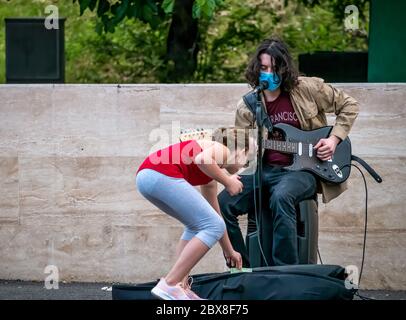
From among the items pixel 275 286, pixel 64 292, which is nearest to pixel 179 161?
pixel 275 286

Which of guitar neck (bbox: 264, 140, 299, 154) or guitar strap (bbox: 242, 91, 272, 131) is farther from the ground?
guitar strap (bbox: 242, 91, 272, 131)

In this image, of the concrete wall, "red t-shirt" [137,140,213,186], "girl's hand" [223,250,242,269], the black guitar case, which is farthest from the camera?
the concrete wall

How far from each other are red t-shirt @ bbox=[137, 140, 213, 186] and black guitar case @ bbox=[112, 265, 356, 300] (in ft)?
2.17

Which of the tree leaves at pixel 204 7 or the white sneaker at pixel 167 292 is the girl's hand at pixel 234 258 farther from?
the tree leaves at pixel 204 7

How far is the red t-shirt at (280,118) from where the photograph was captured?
748cm

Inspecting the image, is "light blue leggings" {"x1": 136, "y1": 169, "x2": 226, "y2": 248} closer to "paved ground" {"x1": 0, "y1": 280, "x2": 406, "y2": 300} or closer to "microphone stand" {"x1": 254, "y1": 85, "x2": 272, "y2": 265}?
"microphone stand" {"x1": 254, "y1": 85, "x2": 272, "y2": 265}

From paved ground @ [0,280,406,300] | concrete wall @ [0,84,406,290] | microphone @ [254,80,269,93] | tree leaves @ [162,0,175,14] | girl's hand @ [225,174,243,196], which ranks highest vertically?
tree leaves @ [162,0,175,14]

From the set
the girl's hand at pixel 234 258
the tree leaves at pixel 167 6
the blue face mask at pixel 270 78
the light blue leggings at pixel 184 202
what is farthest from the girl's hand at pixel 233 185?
the tree leaves at pixel 167 6

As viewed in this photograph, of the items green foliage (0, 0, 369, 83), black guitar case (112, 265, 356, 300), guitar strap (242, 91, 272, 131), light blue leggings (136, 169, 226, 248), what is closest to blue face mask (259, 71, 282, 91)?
guitar strap (242, 91, 272, 131)

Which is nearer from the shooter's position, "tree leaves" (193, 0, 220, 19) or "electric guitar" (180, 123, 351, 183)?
"electric guitar" (180, 123, 351, 183)

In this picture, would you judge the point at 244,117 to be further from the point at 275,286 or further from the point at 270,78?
the point at 275,286

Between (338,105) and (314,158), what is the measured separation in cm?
41

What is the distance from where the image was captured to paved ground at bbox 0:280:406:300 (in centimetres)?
842
